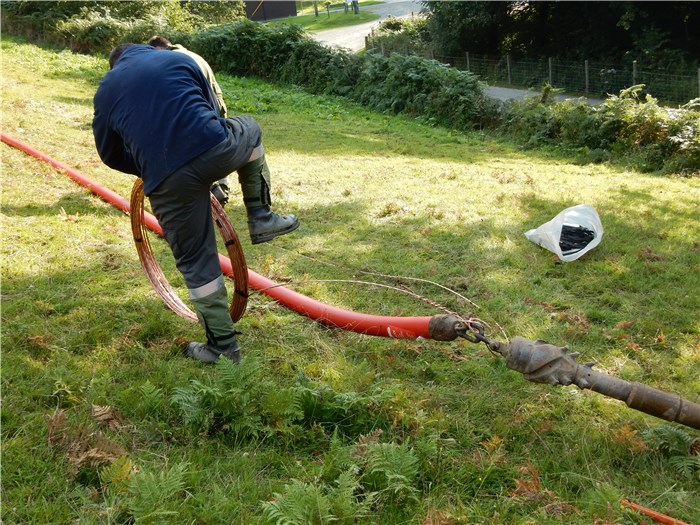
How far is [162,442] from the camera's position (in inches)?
127

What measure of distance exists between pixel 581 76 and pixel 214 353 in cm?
2256

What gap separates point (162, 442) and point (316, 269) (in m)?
2.81

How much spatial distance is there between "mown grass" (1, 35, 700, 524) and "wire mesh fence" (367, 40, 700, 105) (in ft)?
40.7

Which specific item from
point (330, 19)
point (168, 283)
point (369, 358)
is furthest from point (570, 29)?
point (330, 19)

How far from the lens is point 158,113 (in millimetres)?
3439

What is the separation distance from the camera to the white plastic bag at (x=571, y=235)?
5974mm

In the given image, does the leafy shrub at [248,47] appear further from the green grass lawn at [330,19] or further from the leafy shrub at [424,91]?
the green grass lawn at [330,19]

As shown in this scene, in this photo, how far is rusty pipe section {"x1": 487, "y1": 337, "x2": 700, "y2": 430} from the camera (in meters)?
2.97

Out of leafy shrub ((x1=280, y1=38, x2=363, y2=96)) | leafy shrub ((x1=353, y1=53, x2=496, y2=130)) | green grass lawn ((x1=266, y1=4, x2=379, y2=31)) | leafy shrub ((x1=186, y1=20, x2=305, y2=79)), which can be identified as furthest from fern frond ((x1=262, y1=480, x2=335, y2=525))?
green grass lawn ((x1=266, y1=4, x2=379, y2=31))

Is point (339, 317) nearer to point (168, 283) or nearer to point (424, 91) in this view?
point (168, 283)

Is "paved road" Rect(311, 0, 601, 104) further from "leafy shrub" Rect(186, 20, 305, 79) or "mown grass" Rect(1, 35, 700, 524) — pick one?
"mown grass" Rect(1, 35, 700, 524)

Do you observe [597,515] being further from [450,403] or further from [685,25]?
[685,25]

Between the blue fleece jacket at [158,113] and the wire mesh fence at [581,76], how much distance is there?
645 inches

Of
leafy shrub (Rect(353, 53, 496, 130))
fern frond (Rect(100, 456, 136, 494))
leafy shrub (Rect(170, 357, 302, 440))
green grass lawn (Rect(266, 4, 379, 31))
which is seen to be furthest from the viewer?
green grass lawn (Rect(266, 4, 379, 31))
